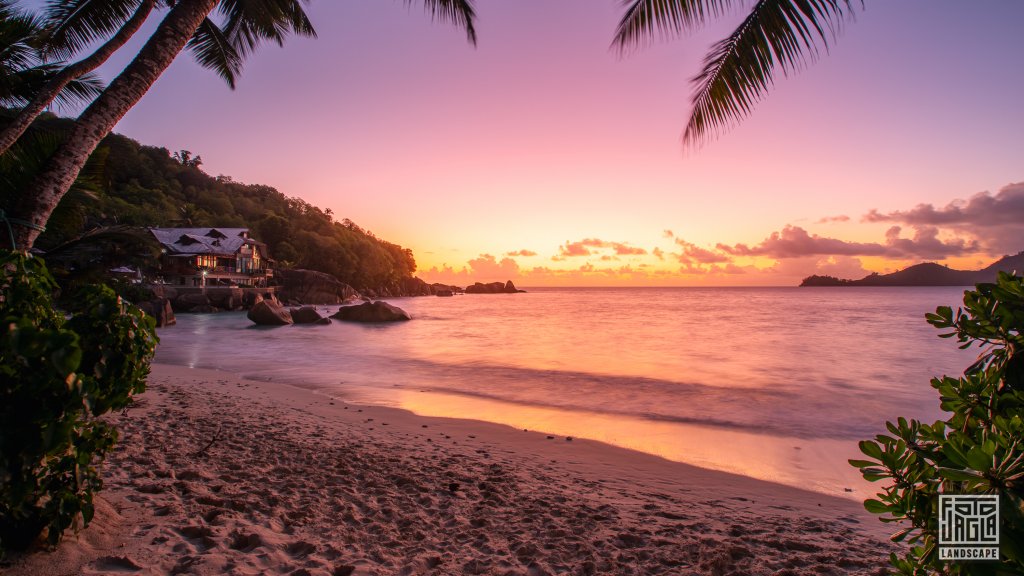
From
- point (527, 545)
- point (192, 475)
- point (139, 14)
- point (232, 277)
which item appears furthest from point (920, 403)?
point (232, 277)

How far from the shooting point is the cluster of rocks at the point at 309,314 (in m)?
30.5

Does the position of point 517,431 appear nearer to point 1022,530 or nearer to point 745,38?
point 745,38

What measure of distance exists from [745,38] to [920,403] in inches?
454

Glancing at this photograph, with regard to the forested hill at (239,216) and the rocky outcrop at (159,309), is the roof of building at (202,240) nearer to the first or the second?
the forested hill at (239,216)

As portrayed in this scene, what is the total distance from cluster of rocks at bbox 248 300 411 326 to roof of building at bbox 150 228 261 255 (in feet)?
106

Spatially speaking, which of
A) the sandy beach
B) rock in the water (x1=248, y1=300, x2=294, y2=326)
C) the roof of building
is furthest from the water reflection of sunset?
the roof of building

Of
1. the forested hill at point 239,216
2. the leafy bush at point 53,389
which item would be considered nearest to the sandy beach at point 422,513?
the leafy bush at point 53,389

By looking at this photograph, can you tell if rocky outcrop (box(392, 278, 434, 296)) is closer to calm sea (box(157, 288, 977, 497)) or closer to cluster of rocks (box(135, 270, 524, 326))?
cluster of rocks (box(135, 270, 524, 326))

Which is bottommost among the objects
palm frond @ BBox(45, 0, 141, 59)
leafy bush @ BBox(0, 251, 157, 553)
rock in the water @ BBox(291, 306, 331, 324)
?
rock in the water @ BBox(291, 306, 331, 324)

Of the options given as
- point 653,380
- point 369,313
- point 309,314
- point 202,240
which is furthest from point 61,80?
point 202,240

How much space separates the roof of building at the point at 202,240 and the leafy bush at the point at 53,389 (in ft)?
202

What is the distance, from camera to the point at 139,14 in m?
5.81

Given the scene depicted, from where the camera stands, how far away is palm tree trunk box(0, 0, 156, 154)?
4.57 m

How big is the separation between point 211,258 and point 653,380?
6199cm
